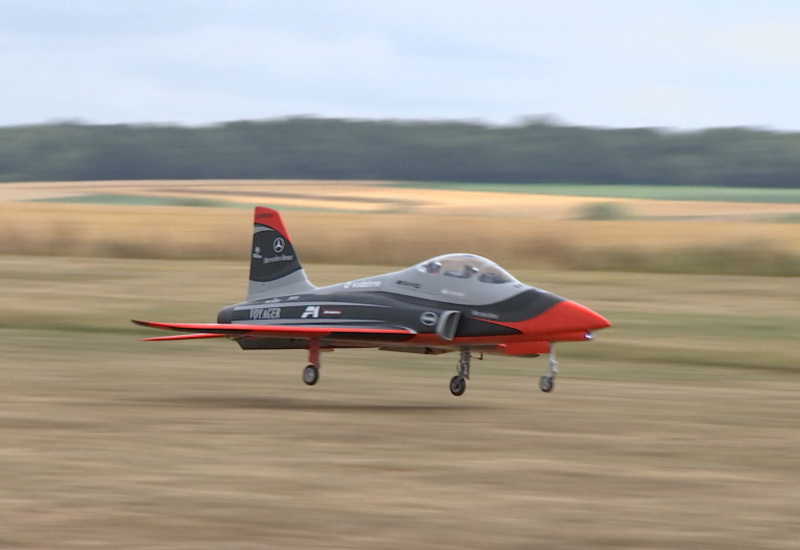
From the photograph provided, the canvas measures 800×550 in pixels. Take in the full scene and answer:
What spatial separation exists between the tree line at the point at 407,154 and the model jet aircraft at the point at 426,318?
64119 millimetres

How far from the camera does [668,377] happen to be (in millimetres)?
21125

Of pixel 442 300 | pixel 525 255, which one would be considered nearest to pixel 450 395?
pixel 442 300

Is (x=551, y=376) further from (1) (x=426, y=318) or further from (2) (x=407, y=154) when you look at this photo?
(2) (x=407, y=154)

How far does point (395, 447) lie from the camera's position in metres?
13.1

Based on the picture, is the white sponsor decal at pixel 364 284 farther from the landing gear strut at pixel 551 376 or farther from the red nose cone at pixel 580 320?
the red nose cone at pixel 580 320

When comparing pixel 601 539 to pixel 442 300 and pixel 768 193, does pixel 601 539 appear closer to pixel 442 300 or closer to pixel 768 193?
pixel 442 300

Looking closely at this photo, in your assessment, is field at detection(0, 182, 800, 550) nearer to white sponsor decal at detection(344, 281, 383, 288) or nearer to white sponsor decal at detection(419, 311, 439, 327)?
white sponsor decal at detection(419, 311, 439, 327)

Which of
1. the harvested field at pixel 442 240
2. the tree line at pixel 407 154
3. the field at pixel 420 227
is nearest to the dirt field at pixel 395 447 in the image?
the harvested field at pixel 442 240

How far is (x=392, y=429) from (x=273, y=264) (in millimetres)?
4932

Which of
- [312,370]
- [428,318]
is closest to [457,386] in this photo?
[428,318]

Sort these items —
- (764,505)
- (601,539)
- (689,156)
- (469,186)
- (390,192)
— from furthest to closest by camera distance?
1. (689,156)
2. (469,186)
3. (390,192)
4. (764,505)
5. (601,539)

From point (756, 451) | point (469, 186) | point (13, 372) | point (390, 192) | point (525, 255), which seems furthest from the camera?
point (469, 186)

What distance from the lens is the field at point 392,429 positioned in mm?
9495

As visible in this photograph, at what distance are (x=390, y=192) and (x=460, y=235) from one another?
22.8 m
